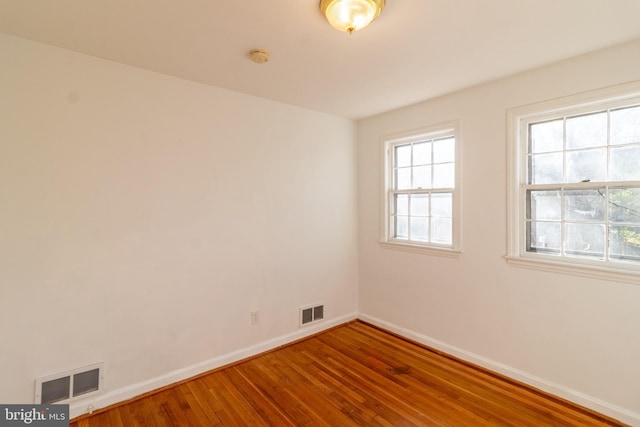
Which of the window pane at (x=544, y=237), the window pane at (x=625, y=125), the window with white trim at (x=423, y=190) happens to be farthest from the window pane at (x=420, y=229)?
the window pane at (x=625, y=125)

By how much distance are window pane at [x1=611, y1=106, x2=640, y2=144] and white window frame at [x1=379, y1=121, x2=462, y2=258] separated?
105 centimetres

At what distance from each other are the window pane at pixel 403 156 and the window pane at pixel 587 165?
148 centimetres

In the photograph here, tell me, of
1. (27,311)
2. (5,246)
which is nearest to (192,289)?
(27,311)

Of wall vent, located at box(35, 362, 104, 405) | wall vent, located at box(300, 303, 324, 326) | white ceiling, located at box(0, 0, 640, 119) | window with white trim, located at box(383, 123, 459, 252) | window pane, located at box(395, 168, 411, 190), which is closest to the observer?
white ceiling, located at box(0, 0, 640, 119)

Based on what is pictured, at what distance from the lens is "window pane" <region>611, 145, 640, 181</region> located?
205 centimetres

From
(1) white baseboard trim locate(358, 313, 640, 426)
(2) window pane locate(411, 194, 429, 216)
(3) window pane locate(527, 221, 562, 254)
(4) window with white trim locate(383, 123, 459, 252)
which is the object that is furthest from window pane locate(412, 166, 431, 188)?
(1) white baseboard trim locate(358, 313, 640, 426)

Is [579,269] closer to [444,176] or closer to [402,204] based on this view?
[444,176]

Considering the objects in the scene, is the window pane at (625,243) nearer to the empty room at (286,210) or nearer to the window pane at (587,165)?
the empty room at (286,210)

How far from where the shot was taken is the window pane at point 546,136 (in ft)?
7.82

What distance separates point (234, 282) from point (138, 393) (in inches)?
42.8

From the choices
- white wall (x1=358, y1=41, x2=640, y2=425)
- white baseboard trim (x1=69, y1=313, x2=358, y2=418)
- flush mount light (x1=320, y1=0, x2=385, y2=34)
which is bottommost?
white baseboard trim (x1=69, y1=313, x2=358, y2=418)

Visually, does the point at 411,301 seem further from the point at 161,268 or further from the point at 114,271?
the point at 114,271

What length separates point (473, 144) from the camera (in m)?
2.78

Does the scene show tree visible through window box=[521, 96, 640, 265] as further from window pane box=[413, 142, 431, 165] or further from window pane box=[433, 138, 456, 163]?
window pane box=[413, 142, 431, 165]
